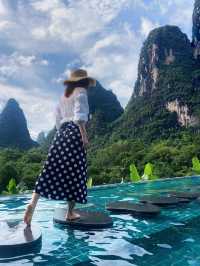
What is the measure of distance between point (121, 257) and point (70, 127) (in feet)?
3.18

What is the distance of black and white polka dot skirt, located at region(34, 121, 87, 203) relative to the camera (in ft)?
8.38

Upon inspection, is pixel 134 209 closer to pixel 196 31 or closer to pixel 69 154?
pixel 69 154

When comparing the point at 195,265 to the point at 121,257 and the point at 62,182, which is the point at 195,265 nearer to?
the point at 121,257

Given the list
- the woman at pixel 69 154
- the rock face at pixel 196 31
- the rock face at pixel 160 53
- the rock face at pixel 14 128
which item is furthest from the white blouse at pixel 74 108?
the rock face at pixel 160 53

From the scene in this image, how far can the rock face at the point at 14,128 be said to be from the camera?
217 feet

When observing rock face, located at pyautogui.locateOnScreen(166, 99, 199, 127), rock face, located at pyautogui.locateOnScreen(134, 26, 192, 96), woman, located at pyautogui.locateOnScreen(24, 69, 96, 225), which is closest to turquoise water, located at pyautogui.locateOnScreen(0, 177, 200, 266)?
woman, located at pyautogui.locateOnScreen(24, 69, 96, 225)

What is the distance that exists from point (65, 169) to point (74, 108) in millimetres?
422

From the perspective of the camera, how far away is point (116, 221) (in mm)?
3088

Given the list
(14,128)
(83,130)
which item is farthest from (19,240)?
(14,128)

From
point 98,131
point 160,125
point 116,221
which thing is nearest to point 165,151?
point 116,221

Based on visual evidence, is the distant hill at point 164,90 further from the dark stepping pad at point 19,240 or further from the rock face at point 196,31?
the dark stepping pad at point 19,240

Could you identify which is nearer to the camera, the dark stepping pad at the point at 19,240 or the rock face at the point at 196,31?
the dark stepping pad at the point at 19,240

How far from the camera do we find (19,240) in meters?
2.13

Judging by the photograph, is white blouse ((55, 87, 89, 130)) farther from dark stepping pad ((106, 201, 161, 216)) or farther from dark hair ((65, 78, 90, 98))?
dark stepping pad ((106, 201, 161, 216))
